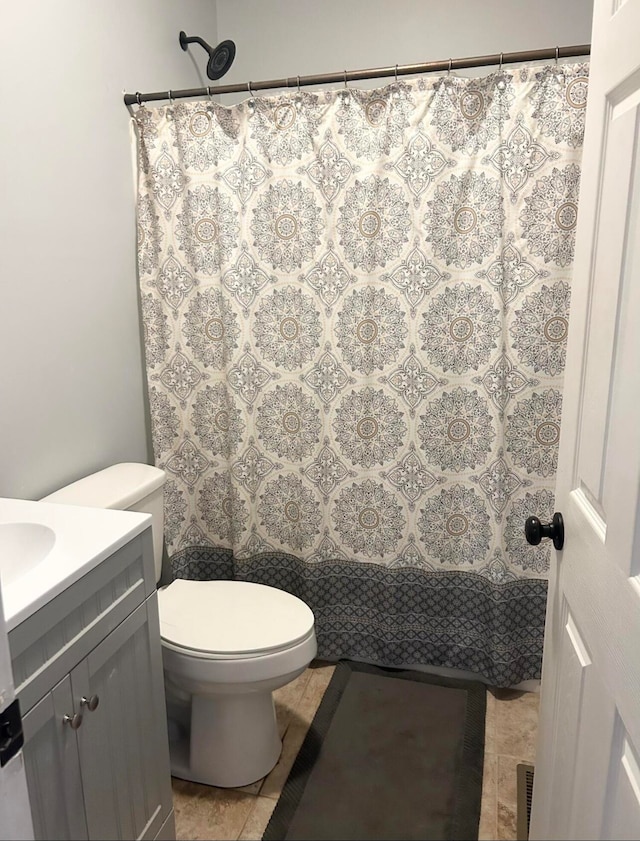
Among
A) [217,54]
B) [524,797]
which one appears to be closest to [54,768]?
[524,797]

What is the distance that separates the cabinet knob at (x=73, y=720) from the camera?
109cm

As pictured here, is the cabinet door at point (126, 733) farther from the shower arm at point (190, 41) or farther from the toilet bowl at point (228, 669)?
the shower arm at point (190, 41)

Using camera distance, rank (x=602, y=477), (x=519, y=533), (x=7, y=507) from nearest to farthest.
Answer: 1. (x=602, y=477)
2. (x=7, y=507)
3. (x=519, y=533)

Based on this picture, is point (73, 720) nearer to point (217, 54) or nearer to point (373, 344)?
point (373, 344)

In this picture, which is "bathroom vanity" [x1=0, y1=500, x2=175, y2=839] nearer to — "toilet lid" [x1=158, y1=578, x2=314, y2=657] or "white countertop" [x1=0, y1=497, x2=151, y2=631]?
"white countertop" [x1=0, y1=497, x2=151, y2=631]

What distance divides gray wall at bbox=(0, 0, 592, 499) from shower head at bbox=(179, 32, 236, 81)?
41 millimetres

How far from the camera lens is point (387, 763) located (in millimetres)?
1751

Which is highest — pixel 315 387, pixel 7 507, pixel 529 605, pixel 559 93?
pixel 559 93

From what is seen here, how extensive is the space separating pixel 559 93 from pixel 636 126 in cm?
106

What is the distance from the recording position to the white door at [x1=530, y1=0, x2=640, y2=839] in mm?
769

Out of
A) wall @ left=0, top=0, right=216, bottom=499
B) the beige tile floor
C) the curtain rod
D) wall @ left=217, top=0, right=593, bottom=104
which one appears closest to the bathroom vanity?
the beige tile floor

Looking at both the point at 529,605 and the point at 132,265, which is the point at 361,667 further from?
the point at 132,265

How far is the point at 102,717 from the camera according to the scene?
1191mm

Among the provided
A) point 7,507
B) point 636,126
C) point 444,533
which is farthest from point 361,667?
point 636,126
